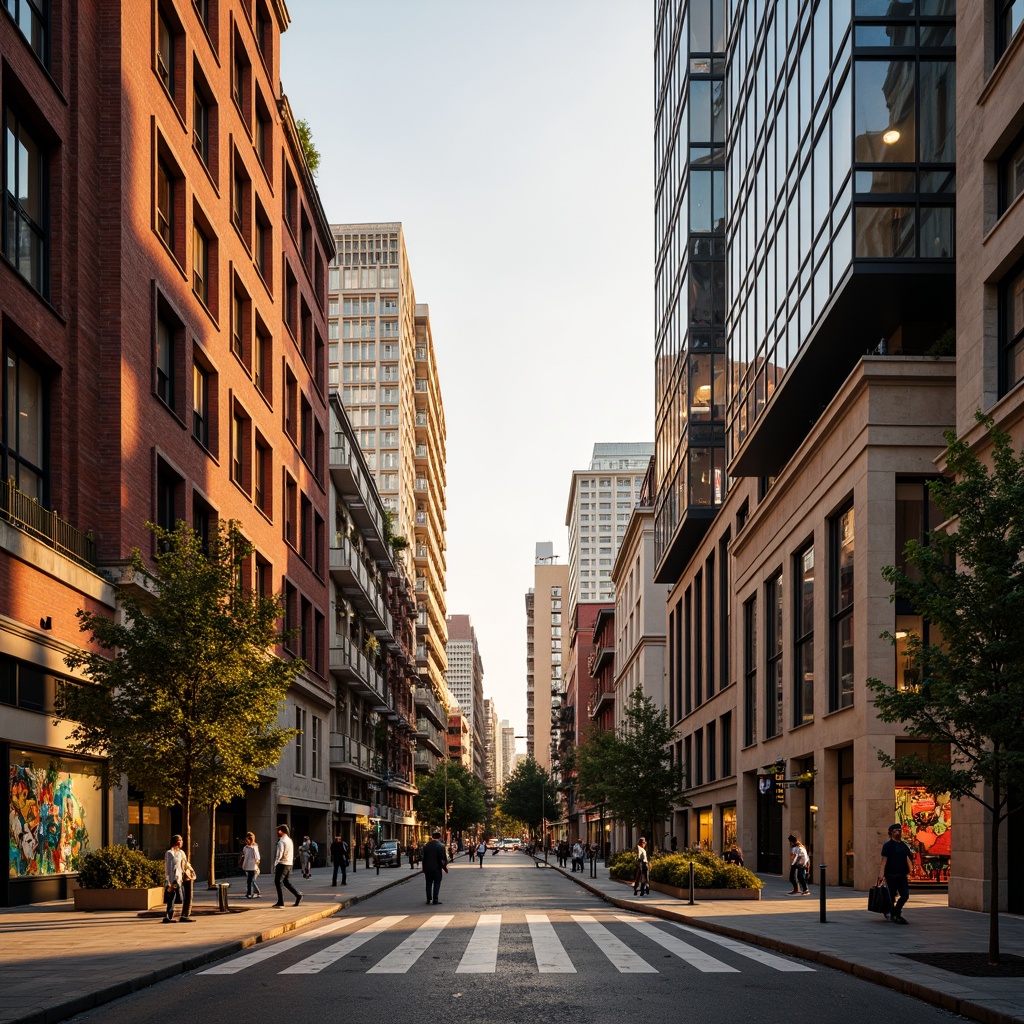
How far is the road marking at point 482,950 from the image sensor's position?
14234 mm

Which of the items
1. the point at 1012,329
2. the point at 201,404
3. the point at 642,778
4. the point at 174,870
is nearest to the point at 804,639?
the point at 642,778

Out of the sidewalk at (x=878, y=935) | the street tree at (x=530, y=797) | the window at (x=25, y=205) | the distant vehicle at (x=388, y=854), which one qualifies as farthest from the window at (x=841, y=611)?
the street tree at (x=530, y=797)

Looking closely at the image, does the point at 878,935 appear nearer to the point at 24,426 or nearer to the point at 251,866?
the point at 251,866

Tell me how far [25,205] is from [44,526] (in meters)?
6.25

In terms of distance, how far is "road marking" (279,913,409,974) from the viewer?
14.4 meters

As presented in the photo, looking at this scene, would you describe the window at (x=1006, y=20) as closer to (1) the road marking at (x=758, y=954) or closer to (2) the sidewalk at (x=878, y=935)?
(2) the sidewalk at (x=878, y=935)

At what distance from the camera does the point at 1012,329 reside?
77.3 feet

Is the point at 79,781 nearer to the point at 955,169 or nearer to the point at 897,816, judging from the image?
the point at 897,816

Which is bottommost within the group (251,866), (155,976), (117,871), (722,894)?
(722,894)

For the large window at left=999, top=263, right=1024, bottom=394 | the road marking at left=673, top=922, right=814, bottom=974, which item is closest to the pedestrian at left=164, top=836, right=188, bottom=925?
the road marking at left=673, top=922, right=814, bottom=974

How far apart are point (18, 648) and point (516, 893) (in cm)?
1871

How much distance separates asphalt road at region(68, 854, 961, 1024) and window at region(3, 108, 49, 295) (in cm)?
1365

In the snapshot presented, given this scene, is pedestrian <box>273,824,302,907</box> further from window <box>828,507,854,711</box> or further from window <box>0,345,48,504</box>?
window <box>828,507,854,711</box>

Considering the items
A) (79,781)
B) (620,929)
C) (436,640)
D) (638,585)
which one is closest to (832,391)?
(620,929)
